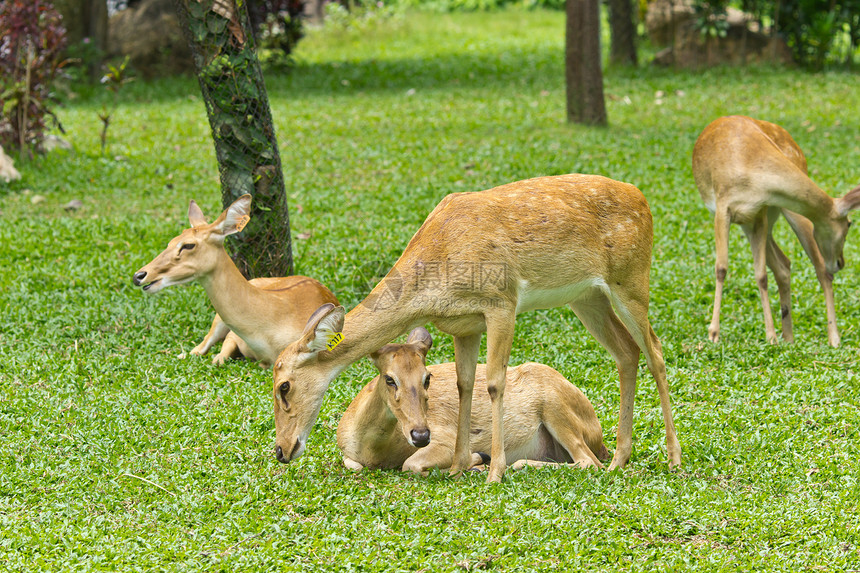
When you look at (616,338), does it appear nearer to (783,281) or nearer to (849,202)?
(783,281)

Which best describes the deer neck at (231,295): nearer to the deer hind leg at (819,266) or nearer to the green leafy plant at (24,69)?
the deer hind leg at (819,266)

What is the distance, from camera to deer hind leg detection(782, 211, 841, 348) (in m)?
7.52

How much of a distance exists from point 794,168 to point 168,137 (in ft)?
31.0

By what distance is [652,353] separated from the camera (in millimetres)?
5215

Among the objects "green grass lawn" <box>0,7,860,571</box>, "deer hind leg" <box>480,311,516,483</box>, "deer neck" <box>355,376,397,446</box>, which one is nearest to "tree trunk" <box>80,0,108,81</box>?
"green grass lawn" <box>0,7,860,571</box>

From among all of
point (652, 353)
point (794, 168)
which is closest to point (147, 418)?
point (652, 353)

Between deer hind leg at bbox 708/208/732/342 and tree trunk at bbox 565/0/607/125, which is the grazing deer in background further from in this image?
tree trunk at bbox 565/0/607/125

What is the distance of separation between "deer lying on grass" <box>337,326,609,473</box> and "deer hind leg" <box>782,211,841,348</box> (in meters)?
3.02

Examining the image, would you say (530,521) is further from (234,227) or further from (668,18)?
(668,18)

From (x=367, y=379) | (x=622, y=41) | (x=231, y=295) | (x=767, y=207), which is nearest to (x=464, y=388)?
(x=367, y=379)

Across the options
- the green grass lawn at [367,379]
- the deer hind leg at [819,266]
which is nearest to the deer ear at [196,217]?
the green grass lawn at [367,379]

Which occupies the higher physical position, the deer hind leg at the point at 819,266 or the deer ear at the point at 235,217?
the deer ear at the point at 235,217

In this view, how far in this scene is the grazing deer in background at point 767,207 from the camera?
771cm

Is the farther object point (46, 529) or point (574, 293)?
point (574, 293)
